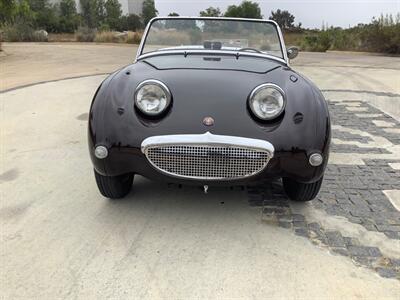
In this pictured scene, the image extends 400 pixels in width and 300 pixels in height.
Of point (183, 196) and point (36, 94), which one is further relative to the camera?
point (36, 94)

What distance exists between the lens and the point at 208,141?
A: 99.6 inches

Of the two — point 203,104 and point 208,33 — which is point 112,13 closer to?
point 208,33

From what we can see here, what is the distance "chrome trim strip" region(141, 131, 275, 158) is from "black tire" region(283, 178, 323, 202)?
1.95 ft

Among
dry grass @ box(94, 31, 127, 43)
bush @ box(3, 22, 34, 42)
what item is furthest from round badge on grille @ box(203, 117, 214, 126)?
bush @ box(3, 22, 34, 42)

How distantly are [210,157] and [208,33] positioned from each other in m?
2.25

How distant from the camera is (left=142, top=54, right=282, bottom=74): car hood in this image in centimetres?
308

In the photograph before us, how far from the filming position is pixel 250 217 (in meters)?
2.98

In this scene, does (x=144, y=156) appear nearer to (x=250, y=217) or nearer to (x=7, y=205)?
(x=250, y=217)

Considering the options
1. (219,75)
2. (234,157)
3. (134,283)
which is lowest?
(134,283)

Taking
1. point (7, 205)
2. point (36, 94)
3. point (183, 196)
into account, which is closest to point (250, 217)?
point (183, 196)

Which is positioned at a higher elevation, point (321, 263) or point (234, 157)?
point (234, 157)

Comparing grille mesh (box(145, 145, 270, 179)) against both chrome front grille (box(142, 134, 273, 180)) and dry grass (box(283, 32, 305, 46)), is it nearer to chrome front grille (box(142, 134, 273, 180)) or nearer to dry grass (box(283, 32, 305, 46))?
chrome front grille (box(142, 134, 273, 180))

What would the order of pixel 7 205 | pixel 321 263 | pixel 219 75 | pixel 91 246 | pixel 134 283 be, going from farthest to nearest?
1. pixel 7 205
2. pixel 219 75
3. pixel 91 246
4. pixel 321 263
5. pixel 134 283

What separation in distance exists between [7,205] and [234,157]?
1799 millimetres
